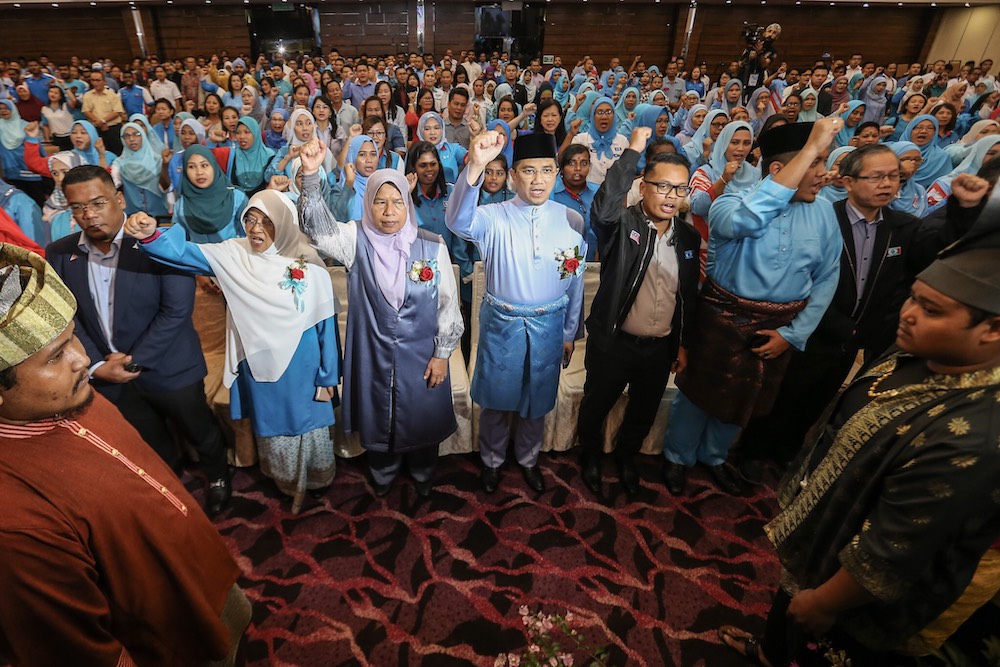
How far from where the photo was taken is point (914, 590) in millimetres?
1144

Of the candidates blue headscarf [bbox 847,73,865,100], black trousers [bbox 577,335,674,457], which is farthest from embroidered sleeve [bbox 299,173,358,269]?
blue headscarf [bbox 847,73,865,100]

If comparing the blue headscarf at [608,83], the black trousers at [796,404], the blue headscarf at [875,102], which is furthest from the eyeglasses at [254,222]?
the blue headscarf at [875,102]

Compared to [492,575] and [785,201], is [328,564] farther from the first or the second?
[785,201]

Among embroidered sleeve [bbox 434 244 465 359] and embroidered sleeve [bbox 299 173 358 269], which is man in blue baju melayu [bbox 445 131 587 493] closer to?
embroidered sleeve [bbox 434 244 465 359]

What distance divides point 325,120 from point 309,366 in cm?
397

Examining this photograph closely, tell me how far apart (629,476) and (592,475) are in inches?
7.4

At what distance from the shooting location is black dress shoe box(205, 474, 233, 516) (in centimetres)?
240

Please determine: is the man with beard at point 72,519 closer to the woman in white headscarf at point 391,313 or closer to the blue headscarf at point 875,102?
the woman in white headscarf at point 391,313

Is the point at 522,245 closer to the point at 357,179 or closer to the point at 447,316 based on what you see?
the point at 447,316

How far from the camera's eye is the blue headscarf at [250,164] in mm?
4512

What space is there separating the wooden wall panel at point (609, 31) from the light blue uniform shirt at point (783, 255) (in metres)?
15.3

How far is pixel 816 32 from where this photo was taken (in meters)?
14.9

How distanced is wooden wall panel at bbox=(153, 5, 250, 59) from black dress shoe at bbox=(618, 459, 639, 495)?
17.4 m

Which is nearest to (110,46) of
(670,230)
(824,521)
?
(670,230)
